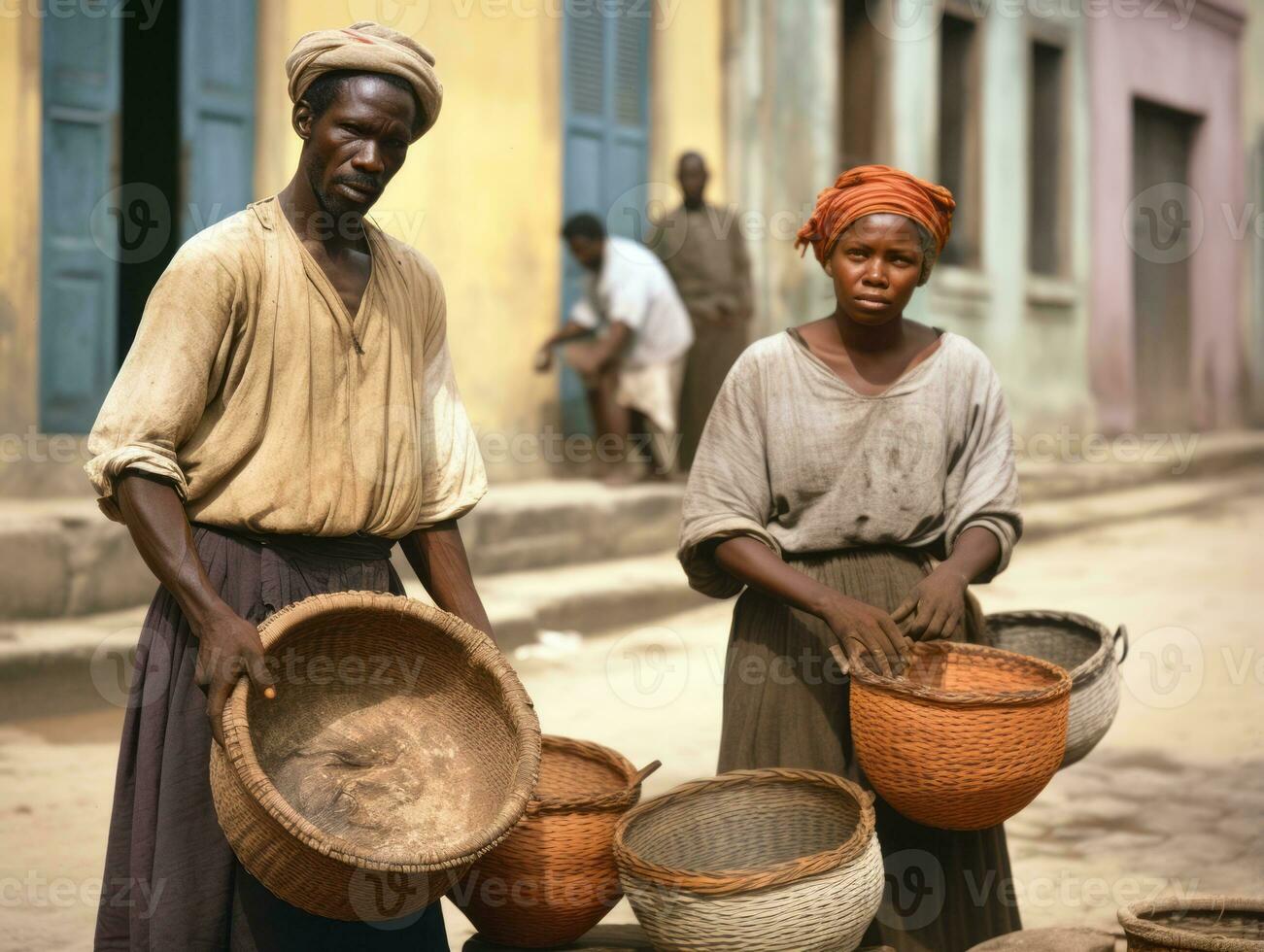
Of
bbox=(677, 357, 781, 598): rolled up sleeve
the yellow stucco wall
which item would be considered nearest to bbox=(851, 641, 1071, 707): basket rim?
bbox=(677, 357, 781, 598): rolled up sleeve

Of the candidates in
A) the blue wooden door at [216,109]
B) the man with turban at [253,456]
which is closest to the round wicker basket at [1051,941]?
the man with turban at [253,456]

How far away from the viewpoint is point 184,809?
8.76ft

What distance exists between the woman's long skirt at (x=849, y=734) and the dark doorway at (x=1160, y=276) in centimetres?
1513

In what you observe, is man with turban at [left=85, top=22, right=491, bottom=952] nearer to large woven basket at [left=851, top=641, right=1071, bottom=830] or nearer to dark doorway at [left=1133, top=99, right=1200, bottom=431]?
large woven basket at [left=851, top=641, right=1071, bottom=830]

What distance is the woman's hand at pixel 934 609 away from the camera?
3.11 meters

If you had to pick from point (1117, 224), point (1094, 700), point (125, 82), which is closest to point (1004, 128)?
point (1117, 224)

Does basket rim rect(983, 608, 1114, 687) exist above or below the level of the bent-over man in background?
below

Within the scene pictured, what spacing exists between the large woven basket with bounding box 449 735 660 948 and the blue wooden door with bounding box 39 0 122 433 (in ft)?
17.7

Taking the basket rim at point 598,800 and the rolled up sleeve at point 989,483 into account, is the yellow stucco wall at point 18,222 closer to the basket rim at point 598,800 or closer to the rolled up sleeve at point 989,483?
the basket rim at point 598,800

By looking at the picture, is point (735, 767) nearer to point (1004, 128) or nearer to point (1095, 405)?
point (1004, 128)

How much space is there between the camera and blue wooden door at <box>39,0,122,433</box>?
7.62 metres

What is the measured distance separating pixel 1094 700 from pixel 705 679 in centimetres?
403

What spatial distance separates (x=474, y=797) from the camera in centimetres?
278

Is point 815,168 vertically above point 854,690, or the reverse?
point 815,168
